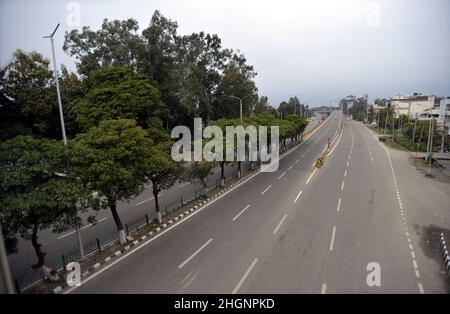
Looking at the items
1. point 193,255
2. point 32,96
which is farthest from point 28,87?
point 193,255

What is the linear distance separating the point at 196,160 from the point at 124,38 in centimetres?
2083

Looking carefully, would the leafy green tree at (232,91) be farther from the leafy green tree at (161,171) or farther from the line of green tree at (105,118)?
the leafy green tree at (161,171)

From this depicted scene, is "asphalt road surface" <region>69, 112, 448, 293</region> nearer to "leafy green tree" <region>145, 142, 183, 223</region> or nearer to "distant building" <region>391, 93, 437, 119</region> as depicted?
"leafy green tree" <region>145, 142, 183, 223</region>

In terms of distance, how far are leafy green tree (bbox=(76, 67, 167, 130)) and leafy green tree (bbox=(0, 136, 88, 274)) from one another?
49.3 feet

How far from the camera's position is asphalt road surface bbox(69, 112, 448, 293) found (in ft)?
34.3

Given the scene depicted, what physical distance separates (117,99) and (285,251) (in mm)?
22140

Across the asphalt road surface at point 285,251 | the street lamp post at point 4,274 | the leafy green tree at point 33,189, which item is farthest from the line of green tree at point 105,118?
the street lamp post at point 4,274

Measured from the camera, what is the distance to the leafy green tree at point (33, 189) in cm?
943

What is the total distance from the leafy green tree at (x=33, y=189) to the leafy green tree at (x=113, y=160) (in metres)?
0.81

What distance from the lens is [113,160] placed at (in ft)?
41.2

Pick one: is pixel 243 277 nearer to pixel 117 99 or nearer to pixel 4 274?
pixel 4 274

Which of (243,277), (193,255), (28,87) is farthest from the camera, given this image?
(28,87)

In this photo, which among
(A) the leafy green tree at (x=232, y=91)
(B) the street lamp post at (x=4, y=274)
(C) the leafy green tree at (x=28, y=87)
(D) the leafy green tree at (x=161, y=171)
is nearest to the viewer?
(B) the street lamp post at (x=4, y=274)
